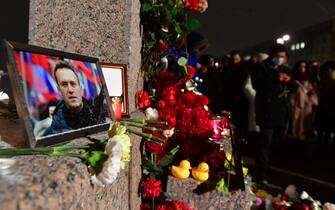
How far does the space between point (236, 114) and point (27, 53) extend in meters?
5.36

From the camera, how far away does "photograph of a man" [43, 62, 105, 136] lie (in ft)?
3.85

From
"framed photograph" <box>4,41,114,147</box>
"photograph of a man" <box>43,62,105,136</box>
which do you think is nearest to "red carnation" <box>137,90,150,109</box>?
"framed photograph" <box>4,41,114,147</box>

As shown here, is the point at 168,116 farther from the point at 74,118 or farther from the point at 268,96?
the point at 268,96

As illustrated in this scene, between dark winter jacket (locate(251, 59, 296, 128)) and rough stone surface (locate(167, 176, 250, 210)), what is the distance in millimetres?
2563

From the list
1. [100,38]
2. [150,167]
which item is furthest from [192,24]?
[150,167]

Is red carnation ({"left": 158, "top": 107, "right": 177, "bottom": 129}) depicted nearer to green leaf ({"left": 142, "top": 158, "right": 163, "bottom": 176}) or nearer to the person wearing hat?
green leaf ({"left": 142, "top": 158, "right": 163, "bottom": 176})

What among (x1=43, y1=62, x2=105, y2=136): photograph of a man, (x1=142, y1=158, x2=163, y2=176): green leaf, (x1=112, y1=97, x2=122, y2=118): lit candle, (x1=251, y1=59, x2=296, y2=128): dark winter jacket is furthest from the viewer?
(x1=251, y1=59, x2=296, y2=128): dark winter jacket

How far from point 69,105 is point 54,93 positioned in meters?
0.08

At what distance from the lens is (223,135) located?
271cm

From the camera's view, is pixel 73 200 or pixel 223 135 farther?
pixel 223 135

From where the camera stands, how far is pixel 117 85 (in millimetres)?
1979

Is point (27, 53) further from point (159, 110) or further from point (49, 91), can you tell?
point (159, 110)

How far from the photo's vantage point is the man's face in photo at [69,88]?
4.06 ft

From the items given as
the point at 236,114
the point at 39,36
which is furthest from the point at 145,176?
the point at 236,114
